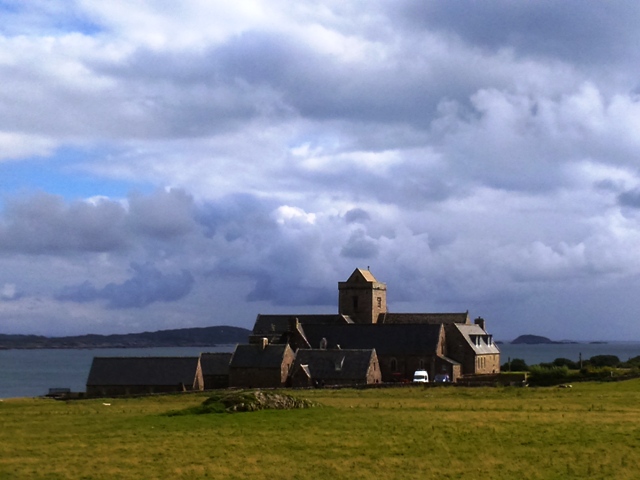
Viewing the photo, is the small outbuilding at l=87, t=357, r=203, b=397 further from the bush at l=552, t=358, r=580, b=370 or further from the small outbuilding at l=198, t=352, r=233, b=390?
the bush at l=552, t=358, r=580, b=370

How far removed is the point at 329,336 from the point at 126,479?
71.1 meters

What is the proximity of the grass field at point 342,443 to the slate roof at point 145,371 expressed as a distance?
3245 cm

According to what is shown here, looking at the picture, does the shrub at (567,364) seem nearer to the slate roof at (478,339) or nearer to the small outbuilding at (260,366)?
the slate roof at (478,339)

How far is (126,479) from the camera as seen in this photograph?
2928 centimetres

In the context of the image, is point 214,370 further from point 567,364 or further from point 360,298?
point 567,364

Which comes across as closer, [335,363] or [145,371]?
[145,371]

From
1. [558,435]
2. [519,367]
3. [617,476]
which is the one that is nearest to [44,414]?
[558,435]

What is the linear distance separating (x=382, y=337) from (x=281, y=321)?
15.5 m

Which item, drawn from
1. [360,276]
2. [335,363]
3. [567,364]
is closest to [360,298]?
[360,276]

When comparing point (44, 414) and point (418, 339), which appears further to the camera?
point (418, 339)

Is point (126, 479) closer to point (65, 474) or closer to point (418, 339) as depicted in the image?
point (65, 474)

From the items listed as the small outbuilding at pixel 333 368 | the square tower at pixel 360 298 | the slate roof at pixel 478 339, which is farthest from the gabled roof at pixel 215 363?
the slate roof at pixel 478 339

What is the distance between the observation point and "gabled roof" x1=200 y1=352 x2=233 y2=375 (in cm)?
9156

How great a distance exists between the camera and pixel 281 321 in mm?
107312
